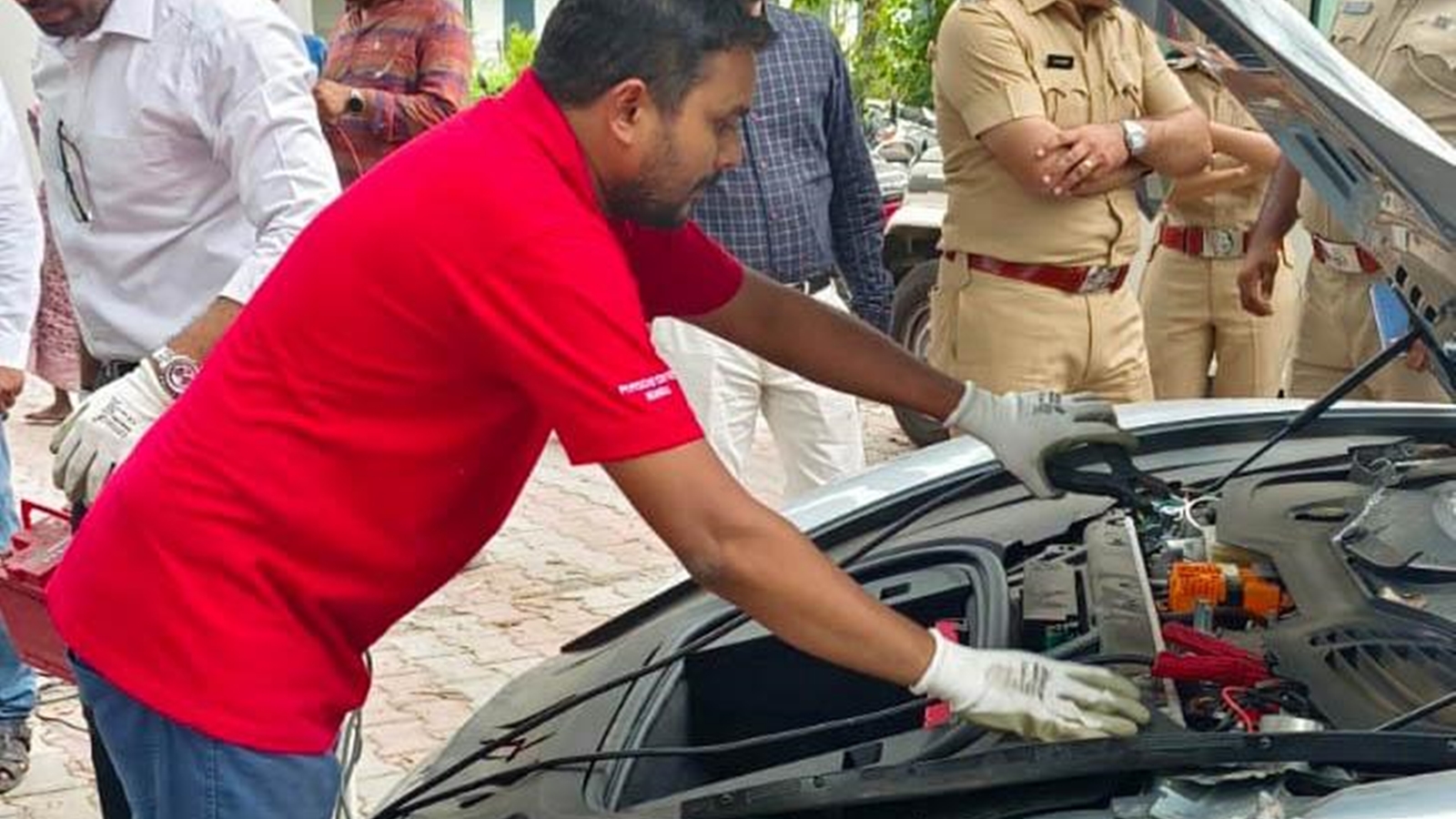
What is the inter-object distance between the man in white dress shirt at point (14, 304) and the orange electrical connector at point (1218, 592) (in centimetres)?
284

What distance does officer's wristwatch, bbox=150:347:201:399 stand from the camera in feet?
10.0

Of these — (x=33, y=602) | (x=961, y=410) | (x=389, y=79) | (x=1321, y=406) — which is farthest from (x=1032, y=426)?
(x=389, y=79)

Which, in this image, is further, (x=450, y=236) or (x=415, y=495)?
(x=415, y=495)

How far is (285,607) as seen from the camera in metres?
2.21

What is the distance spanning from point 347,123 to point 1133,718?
4.07 meters

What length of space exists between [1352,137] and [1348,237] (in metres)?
2.13

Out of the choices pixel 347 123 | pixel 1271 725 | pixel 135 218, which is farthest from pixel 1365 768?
pixel 347 123

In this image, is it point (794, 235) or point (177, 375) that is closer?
point (177, 375)

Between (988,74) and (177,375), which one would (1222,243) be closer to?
(988,74)

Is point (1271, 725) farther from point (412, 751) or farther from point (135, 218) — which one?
point (412, 751)

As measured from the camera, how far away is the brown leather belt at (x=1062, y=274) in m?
4.32

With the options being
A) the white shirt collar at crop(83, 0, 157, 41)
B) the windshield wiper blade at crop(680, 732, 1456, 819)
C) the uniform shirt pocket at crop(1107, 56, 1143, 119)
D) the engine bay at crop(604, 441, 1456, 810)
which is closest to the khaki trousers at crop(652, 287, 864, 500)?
the uniform shirt pocket at crop(1107, 56, 1143, 119)

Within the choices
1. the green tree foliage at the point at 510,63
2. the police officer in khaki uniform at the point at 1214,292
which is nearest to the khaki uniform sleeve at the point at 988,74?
the police officer in khaki uniform at the point at 1214,292

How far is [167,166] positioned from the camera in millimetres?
3541
